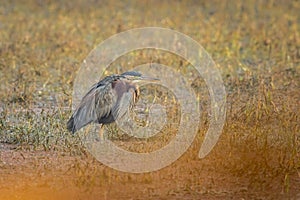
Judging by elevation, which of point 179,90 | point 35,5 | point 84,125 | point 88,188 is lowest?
point 88,188

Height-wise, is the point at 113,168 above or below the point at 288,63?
below

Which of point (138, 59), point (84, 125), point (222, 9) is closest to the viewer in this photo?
point (84, 125)

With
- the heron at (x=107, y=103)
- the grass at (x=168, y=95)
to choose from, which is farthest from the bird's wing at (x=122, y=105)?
the grass at (x=168, y=95)

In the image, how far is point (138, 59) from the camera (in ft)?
34.4

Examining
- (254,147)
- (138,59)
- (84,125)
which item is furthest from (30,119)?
(138,59)

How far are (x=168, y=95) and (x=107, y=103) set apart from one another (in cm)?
212

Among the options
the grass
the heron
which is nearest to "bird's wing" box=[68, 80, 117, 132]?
the heron

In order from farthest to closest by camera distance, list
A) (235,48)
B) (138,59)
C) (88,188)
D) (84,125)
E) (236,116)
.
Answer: (235,48)
(138,59)
(236,116)
(84,125)
(88,188)

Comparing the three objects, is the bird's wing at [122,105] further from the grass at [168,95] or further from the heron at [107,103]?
the grass at [168,95]

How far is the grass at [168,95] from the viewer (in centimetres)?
582

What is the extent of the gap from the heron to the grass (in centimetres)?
27

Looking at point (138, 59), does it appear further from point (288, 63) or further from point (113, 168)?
point (113, 168)

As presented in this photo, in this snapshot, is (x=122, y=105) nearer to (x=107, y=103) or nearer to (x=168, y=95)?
(x=107, y=103)

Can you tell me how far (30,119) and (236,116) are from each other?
83.8 inches
